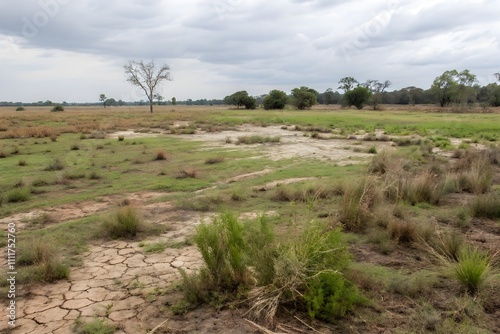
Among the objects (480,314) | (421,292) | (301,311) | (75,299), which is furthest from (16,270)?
(480,314)

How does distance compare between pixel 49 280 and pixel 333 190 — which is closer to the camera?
pixel 49 280

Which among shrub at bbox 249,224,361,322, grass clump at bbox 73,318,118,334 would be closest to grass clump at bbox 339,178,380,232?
shrub at bbox 249,224,361,322

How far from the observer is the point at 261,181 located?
1180 centimetres

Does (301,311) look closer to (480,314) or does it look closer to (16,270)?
(480,314)

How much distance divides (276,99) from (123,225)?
75127mm

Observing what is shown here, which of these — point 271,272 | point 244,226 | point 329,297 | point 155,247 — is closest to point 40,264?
point 155,247

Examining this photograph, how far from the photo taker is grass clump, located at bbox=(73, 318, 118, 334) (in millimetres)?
3984

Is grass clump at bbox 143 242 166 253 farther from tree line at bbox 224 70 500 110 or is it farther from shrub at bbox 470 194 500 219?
tree line at bbox 224 70 500 110

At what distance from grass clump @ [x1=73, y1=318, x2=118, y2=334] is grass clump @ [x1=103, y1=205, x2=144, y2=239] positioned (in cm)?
282

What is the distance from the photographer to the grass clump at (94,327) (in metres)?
3.98

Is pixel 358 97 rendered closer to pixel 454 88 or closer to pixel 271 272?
pixel 454 88

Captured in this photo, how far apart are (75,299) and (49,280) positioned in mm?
730

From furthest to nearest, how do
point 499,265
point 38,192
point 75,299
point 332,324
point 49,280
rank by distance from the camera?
point 38,192
point 499,265
point 49,280
point 75,299
point 332,324

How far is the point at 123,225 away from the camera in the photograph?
22.9ft
